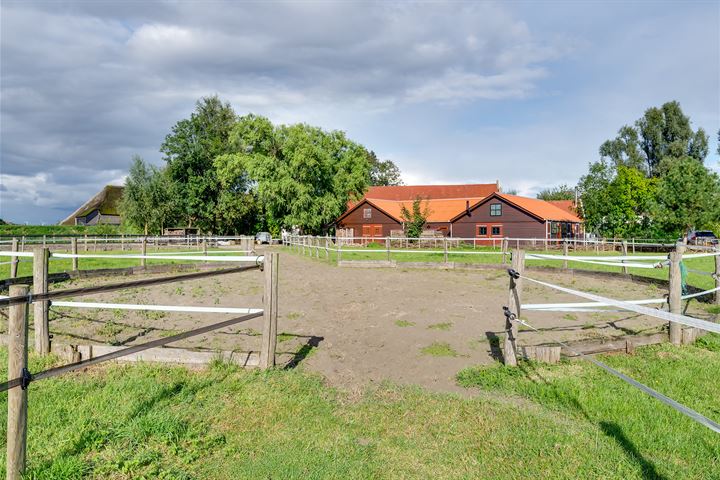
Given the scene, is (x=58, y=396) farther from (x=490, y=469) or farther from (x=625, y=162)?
(x=625, y=162)

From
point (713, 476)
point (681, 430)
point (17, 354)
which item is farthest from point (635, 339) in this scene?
point (17, 354)

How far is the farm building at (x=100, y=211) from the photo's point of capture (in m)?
73.8

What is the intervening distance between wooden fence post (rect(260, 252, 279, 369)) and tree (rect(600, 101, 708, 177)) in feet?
230

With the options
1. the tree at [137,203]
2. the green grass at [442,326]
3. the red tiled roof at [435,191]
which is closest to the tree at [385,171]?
the red tiled roof at [435,191]

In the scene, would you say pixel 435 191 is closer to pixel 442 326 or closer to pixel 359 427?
pixel 442 326

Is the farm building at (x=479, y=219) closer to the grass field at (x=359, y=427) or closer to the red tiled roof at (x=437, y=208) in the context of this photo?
the red tiled roof at (x=437, y=208)

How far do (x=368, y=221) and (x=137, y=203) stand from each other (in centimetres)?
2653

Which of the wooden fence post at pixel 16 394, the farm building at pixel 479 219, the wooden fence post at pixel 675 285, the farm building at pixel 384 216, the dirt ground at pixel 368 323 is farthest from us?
the farm building at pixel 384 216

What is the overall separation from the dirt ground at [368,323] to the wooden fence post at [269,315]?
56cm

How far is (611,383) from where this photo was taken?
5.04m

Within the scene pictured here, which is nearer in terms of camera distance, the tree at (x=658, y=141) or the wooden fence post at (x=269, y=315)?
the wooden fence post at (x=269, y=315)

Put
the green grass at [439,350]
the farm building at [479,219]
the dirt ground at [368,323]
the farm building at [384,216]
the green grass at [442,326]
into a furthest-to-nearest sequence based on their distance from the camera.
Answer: the farm building at [384,216]
the farm building at [479,219]
the green grass at [442,326]
the green grass at [439,350]
the dirt ground at [368,323]

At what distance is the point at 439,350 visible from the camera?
22.0 ft

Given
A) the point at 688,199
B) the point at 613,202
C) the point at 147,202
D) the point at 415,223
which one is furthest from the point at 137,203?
the point at 688,199
